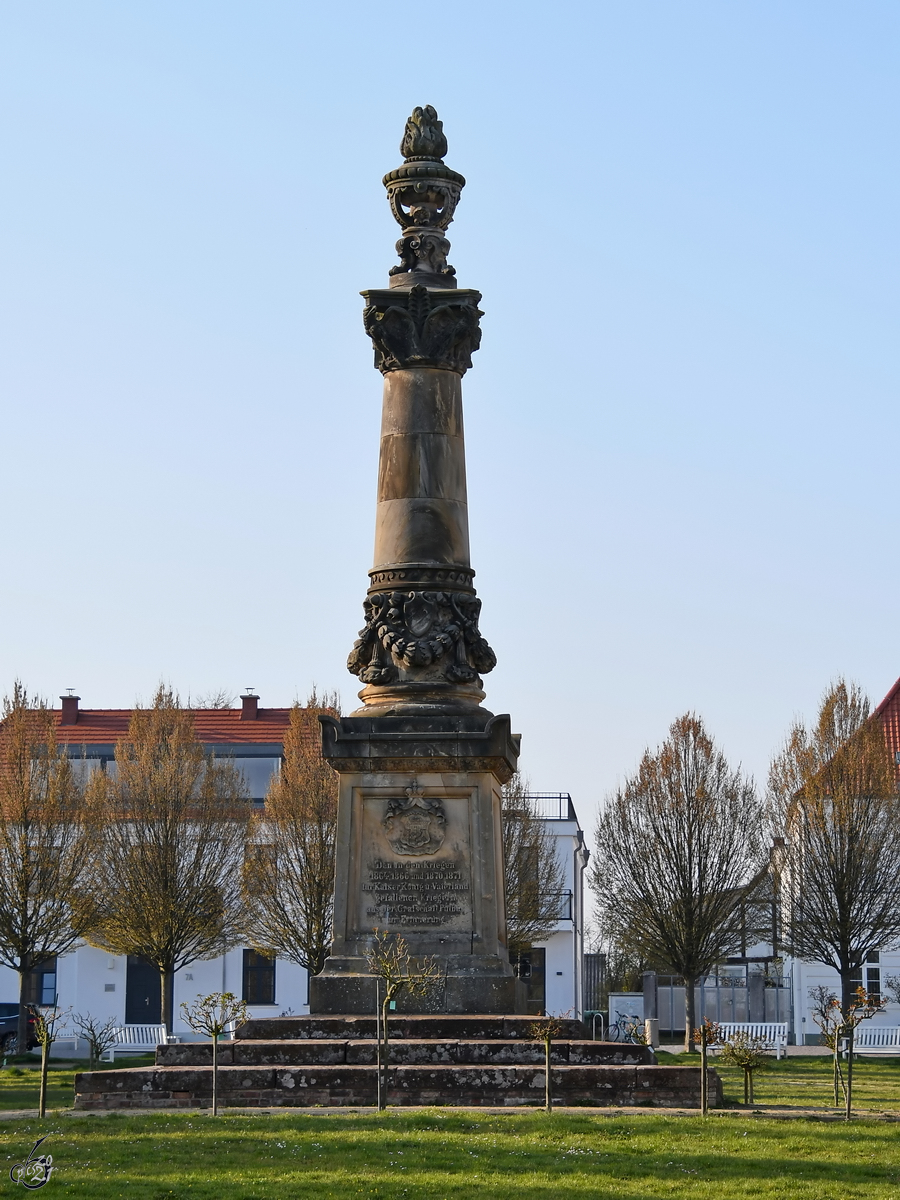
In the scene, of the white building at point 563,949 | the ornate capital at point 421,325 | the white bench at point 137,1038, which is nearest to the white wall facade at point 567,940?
the white building at point 563,949

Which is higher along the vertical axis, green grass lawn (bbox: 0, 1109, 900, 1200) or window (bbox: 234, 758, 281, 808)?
window (bbox: 234, 758, 281, 808)

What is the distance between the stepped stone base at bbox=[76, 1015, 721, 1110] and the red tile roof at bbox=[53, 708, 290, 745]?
1647 inches

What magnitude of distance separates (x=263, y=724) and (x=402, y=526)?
1628 inches

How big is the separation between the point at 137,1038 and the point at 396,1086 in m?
24.5

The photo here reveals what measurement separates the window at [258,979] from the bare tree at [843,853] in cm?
1710

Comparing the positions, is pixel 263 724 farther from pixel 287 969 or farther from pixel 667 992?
pixel 667 992

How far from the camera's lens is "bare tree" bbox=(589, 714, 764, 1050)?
45.1 meters

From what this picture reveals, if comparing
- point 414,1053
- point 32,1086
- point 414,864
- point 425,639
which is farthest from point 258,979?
point 414,1053

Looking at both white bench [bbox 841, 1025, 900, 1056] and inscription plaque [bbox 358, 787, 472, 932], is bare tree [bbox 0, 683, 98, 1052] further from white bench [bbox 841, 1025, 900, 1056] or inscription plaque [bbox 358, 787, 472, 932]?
inscription plaque [bbox 358, 787, 472, 932]

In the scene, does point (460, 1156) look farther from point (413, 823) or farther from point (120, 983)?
point (120, 983)

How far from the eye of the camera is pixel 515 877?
151 feet

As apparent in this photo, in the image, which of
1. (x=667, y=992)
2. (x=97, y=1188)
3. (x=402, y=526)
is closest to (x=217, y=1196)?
(x=97, y=1188)

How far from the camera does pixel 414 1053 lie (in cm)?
1811

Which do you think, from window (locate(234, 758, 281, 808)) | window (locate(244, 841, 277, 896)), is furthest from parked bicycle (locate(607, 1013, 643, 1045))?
window (locate(234, 758, 281, 808))
